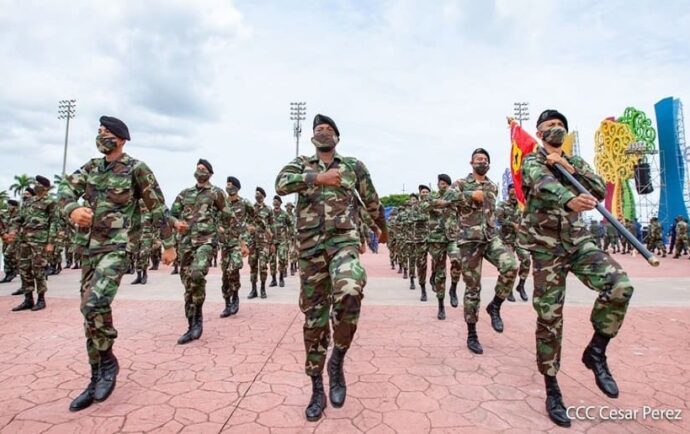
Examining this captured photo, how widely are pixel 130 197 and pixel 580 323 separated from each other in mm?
6098

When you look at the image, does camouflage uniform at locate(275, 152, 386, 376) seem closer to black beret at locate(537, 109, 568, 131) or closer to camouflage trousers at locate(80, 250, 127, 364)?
camouflage trousers at locate(80, 250, 127, 364)

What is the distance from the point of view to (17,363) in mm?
4125

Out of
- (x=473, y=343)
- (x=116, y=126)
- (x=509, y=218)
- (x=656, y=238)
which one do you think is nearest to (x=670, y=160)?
(x=656, y=238)

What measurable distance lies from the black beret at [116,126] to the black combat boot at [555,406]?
405cm

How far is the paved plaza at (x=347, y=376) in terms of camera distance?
2857 mm

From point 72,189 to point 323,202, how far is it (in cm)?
224

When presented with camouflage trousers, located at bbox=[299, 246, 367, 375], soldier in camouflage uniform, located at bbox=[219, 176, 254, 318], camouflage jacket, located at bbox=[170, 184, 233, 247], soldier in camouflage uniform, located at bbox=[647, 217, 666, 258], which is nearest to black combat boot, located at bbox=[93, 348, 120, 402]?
camouflage trousers, located at bbox=[299, 246, 367, 375]

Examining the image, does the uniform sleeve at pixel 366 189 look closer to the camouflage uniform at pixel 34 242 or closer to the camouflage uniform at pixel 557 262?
the camouflage uniform at pixel 557 262

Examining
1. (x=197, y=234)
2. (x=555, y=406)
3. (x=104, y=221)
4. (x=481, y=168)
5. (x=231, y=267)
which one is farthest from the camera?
(x=231, y=267)

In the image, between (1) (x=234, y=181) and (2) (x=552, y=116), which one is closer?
(2) (x=552, y=116)

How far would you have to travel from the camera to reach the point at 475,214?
5.13m

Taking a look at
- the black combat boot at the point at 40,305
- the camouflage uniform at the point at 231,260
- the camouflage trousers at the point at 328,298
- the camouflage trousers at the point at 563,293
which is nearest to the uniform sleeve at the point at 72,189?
the camouflage trousers at the point at 328,298

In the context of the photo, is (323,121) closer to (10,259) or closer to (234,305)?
(234,305)

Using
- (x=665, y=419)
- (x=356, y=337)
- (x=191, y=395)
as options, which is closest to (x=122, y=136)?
(x=191, y=395)
